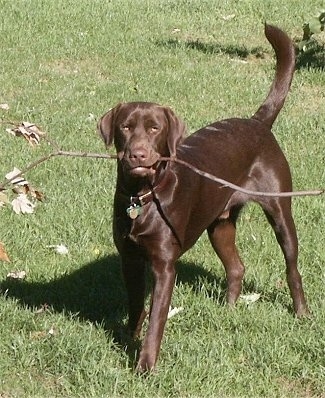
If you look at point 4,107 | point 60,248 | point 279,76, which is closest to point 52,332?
point 60,248

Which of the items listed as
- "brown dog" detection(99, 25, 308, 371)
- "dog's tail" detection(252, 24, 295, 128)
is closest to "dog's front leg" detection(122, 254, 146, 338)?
"brown dog" detection(99, 25, 308, 371)

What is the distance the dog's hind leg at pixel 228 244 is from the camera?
5.70 meters

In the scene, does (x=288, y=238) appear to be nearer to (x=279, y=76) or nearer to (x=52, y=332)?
(x=279, y=76)

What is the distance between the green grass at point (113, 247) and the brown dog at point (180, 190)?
259mm

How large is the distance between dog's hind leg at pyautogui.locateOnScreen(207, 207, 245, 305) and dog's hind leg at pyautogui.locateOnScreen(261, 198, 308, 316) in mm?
327

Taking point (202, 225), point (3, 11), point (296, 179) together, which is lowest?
point (3, 11)

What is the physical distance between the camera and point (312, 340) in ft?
16.0

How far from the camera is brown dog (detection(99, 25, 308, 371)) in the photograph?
4512mm

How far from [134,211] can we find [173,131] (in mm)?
449

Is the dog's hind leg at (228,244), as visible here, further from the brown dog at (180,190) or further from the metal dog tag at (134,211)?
the metal dog tag at (134,211)

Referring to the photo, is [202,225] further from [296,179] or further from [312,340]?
[296,179]

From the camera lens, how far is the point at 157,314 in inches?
179

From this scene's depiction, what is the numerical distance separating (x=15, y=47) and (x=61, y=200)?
5.17 meters

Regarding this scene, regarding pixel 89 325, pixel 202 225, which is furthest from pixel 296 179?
pixel 89 325
